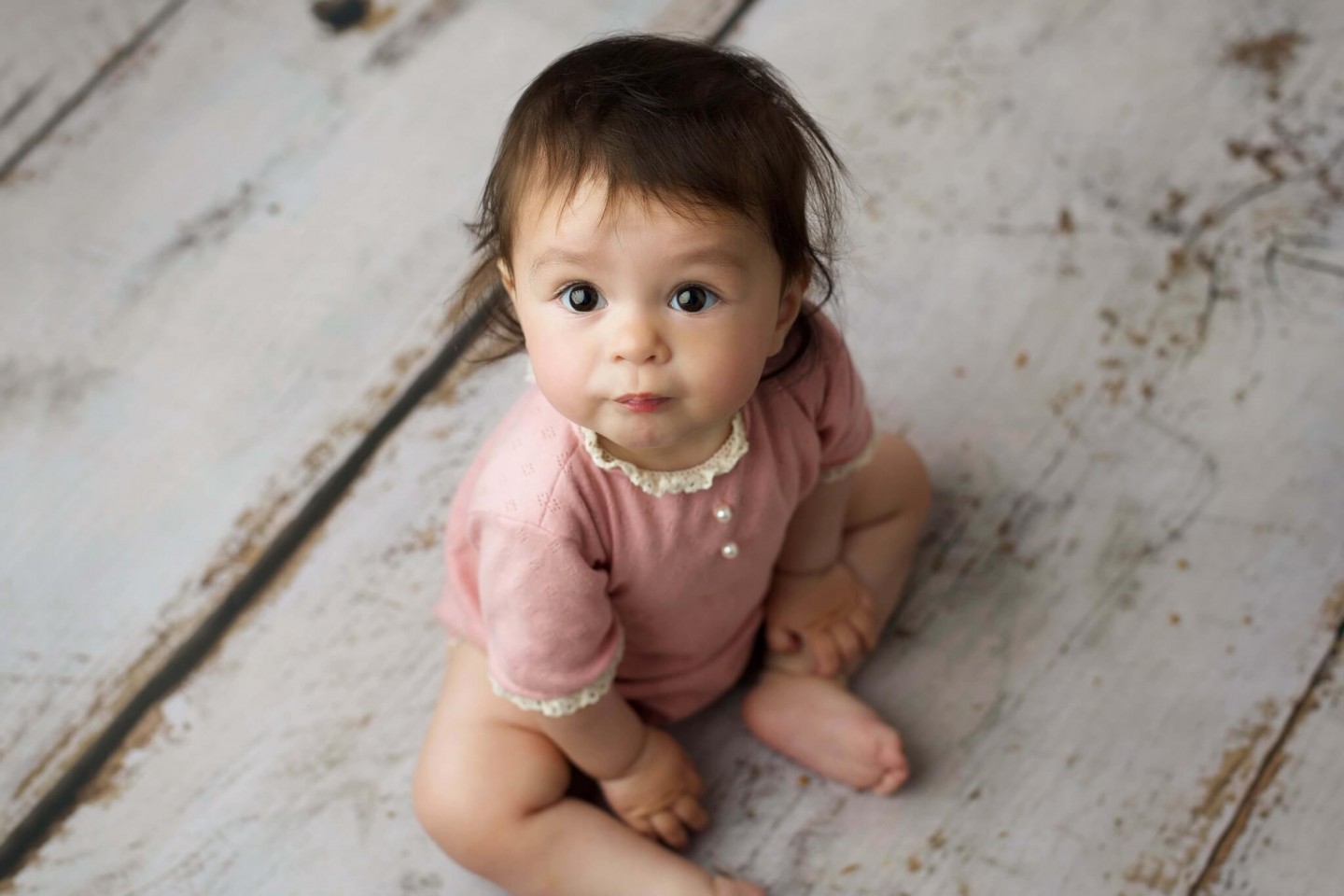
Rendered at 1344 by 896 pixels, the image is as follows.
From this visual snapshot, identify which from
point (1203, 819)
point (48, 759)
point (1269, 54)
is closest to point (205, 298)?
point (48, 759)

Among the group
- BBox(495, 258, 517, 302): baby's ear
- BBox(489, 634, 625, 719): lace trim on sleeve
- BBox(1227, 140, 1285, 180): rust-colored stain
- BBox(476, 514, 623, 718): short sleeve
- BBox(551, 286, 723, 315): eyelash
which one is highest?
BBox(551, 286, 723, 315): eyelash

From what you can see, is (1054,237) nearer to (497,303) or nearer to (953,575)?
(953,575)

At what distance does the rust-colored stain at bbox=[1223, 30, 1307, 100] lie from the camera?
4.02ft

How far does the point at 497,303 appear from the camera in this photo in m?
0.88

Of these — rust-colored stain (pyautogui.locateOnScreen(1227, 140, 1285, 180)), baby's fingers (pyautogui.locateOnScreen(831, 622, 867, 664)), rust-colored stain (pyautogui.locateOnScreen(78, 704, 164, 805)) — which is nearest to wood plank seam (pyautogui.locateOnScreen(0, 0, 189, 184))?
rust-colored stain (pyautogui.locateOnScreen(78, 704, 164, 805))

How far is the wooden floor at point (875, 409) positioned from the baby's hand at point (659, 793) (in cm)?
4

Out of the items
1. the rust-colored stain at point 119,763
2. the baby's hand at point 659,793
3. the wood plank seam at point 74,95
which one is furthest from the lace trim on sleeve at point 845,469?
the wood plank seam at point 74,95

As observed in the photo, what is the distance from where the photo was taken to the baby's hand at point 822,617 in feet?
3.07

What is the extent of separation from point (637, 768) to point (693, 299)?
15.2 inches

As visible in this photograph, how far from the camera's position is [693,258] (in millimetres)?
615

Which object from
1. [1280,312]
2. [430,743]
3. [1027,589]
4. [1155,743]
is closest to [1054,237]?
[1280,312]

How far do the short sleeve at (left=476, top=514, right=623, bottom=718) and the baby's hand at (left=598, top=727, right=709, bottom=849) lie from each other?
0.42ft

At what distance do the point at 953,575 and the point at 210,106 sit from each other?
87 cm

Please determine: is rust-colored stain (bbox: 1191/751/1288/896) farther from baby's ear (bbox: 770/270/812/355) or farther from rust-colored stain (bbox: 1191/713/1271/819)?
baby's ear (bbox: 770/270/812/355)
